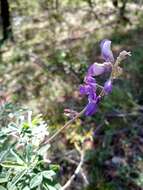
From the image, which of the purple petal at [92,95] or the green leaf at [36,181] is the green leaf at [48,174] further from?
the purple petal at [92,95]

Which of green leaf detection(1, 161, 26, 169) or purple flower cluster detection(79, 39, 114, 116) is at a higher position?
purple flower cluster detection(79, 39, 114, 116)

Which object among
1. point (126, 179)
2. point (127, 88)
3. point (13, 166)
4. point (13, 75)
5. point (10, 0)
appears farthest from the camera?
point (10, 0)

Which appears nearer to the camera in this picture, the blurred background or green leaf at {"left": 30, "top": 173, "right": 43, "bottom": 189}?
green leaf at {"left": 30, "top": 173, "right": 43, "bottom": 189}

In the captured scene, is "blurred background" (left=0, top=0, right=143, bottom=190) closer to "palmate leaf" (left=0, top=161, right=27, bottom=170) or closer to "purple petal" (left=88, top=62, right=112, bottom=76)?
"palmate leaf" (left=0, top=161, right=27, bottom=170)

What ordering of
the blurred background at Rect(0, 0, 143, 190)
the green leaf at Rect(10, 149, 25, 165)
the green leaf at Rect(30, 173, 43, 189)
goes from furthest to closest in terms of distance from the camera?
the blurred background at Rect(0, 0, 143, 190) → the green leaf at Rect(10, 149, 25, 165) → the green leaf at Rect(30, 173, 43, 189)

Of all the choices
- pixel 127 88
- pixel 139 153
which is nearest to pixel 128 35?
pixel 127 88

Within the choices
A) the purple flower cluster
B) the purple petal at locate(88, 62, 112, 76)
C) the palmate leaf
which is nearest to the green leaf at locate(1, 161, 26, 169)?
the palmate leaf

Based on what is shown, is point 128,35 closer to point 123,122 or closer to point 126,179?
point 123,122

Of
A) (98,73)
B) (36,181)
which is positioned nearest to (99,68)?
(98,73)
